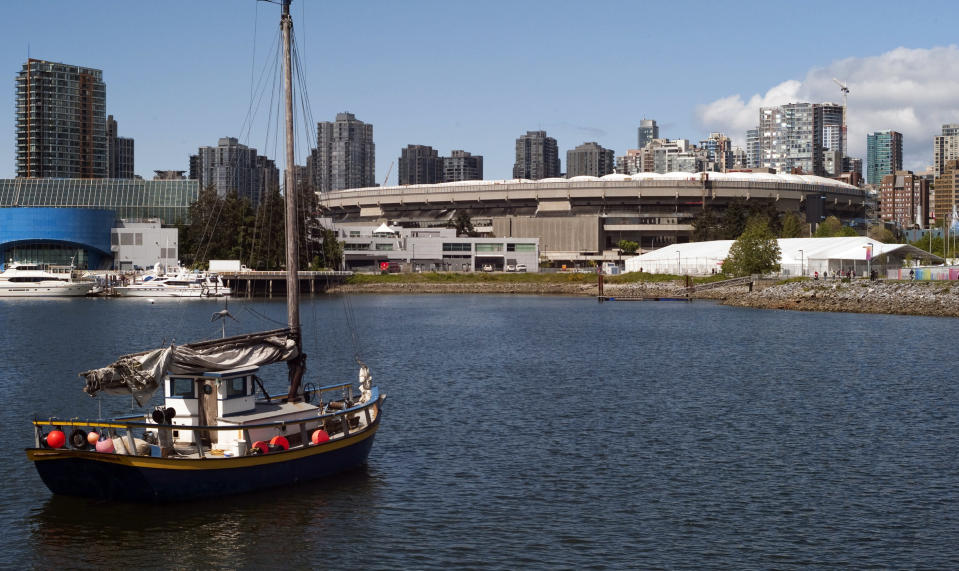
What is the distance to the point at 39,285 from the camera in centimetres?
13600

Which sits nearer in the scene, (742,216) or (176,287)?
(176,287)

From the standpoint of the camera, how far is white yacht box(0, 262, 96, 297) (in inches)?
5344

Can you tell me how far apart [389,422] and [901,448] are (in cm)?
1877

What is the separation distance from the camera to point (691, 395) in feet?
148

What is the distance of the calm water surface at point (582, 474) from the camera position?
23.1m

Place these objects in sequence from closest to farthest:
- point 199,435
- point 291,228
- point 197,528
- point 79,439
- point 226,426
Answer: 1. point 197,528
2. point 79,439
3. point 199,435
4. point 226,426
5. point 291,228

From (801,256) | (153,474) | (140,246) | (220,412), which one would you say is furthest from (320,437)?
(140,246)

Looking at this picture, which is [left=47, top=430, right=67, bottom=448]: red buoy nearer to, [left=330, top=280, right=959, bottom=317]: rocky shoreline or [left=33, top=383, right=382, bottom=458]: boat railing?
[left=33, top=383, right=382, bottom=458]: boat railing

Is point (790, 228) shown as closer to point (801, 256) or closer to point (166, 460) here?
point (801, 256)

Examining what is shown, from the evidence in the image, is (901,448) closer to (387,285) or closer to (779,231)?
(387,285)

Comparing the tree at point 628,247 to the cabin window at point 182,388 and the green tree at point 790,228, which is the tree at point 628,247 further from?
the cabin window at point 182,388

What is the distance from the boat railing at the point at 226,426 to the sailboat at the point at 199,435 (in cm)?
3

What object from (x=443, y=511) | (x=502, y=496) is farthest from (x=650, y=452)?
(x=443, y=511)

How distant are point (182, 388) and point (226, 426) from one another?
2335mm
